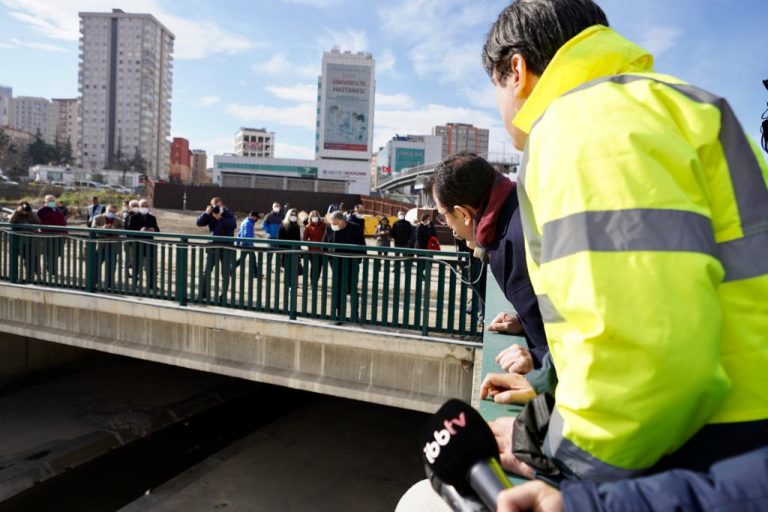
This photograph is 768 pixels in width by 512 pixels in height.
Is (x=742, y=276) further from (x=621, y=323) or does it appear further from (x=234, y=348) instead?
(x=234, y=348)

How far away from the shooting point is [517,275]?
2291 millimetres

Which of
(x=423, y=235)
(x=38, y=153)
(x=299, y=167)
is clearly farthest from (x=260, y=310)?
(x=38, y=153)

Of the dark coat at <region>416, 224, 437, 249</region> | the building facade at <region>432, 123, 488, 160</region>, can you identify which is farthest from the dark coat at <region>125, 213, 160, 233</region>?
the building facade at <region>432, 123, 488, 160</region>

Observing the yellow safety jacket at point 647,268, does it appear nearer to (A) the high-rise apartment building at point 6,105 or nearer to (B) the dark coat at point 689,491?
(B) the dark coat at point 689,491

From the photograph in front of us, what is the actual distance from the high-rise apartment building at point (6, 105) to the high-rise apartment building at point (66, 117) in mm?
11233

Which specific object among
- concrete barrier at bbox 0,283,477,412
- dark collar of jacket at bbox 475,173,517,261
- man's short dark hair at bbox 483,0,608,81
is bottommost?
concrete barrier at bbox 0,283,477,412

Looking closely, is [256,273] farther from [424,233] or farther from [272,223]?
[424,233]

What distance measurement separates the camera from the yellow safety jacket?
876mm

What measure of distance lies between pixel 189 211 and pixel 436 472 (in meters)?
42.7

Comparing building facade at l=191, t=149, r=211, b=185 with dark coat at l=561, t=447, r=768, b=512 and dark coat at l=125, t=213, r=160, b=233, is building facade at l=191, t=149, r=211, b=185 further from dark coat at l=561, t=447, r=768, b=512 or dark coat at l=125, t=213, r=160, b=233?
dark coat at l=561, t=447, r=768, b=512

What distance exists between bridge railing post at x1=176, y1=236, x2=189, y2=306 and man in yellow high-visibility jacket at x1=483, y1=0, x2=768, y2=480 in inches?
322

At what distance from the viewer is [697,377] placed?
87 centimetres

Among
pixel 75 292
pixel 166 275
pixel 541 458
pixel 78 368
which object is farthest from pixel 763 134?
pixel 78 368

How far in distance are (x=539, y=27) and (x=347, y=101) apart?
102495 millimetres
